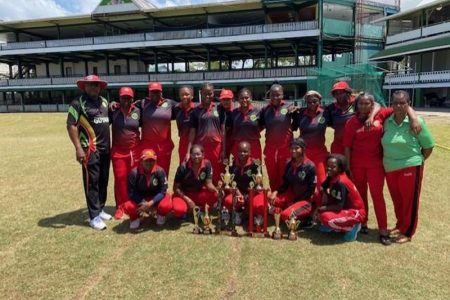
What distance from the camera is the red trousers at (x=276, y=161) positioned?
19.7 ft

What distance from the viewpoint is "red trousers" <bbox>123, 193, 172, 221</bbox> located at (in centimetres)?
546

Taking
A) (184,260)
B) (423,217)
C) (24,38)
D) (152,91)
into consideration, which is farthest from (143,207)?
(24,38)

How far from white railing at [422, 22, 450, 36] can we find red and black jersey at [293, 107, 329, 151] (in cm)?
2798

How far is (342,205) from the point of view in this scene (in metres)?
5.04

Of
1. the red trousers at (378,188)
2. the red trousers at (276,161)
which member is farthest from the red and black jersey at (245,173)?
the red trousers at (378,188)

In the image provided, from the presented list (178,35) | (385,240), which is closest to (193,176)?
(385,240)

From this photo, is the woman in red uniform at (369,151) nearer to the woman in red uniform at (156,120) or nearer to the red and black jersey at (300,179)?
the red and black jersey at (300,179)

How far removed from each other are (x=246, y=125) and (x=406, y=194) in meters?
2.42

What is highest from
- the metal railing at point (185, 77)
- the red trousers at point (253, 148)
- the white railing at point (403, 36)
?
the white railing at point (403, 36)

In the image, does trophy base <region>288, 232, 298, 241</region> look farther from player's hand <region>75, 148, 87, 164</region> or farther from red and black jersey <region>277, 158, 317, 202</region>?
player's hand <region>75, 148, 87, 164</region>

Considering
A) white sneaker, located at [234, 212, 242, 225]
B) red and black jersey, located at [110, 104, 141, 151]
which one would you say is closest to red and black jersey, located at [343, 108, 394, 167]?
white sneaker, located at [234, 212, 242, 225]

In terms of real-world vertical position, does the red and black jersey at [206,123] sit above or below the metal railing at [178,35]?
below

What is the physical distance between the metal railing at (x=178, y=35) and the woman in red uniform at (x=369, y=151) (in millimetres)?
25947

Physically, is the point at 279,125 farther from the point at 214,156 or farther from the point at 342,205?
the point at 342,205
